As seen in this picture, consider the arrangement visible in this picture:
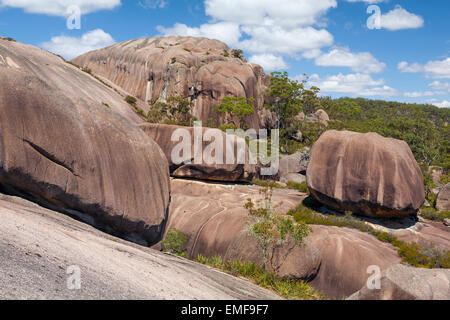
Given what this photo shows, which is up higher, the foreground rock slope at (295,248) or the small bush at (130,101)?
the small bush at (130,101)

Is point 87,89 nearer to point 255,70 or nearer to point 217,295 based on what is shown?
point 217,295

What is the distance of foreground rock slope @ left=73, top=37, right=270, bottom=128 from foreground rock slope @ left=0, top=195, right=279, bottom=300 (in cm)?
3436

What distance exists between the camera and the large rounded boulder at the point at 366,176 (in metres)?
17.4

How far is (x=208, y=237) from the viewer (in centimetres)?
1562

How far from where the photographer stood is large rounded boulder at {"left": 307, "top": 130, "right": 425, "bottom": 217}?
57.2ft

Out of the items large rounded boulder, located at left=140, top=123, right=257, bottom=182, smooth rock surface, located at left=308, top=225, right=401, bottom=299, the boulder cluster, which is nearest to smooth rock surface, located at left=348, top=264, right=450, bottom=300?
the boulder cluster

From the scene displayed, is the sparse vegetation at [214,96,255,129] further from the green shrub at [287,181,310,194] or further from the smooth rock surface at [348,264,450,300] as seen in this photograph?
the smooth rock surface at [348,264,450,300]

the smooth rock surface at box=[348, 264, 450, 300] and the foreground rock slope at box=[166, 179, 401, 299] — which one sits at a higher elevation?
the smooth rock surface at box=[348, 264, 450, 300]

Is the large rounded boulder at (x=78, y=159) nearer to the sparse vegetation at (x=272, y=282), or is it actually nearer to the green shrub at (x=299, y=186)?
the sparse vegetation at (x=272, y=282)

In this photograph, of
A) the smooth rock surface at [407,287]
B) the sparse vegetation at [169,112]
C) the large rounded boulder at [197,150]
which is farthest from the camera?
the sparse vegetation at [169,112]

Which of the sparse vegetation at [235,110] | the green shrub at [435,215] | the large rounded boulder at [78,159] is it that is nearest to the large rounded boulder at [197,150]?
the large rounded boulder at [78,159]

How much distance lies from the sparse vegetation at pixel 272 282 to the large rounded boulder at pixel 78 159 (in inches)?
150
